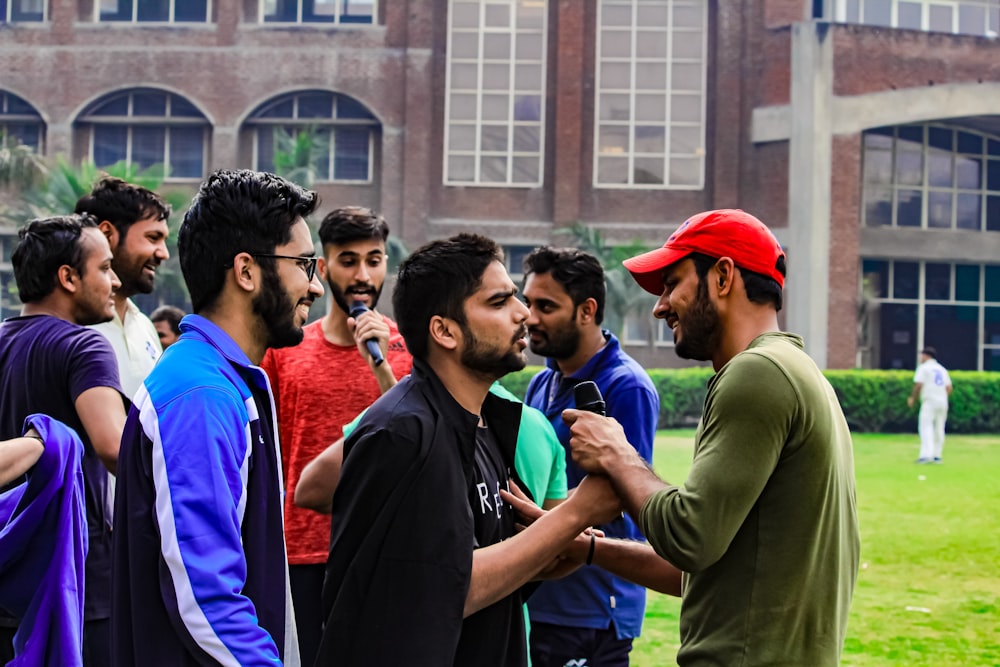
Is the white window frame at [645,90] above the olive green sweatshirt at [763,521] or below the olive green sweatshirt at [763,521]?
above

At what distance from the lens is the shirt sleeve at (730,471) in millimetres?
2549

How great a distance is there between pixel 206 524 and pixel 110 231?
2.77 m

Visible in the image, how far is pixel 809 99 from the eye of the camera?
30.7m

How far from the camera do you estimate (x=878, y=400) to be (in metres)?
26.6

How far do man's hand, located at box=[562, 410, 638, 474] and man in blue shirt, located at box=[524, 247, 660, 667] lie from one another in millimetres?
1432

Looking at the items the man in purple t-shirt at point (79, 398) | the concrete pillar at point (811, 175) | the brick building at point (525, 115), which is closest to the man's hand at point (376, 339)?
the man in purple t-shirt at point (79, 398)

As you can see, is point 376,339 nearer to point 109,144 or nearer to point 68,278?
point 68,278

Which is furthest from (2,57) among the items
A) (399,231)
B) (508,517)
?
(508,517)

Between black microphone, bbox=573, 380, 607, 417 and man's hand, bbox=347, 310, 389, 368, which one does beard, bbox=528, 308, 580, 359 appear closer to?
man's hand, bbox=347, 310, 389, 368

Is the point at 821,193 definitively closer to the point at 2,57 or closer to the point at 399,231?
the point at 399,231

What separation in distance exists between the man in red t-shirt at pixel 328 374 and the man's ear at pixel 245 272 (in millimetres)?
1564

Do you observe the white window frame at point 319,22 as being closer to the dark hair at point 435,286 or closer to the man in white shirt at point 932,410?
the man in white shirt at point 932,410

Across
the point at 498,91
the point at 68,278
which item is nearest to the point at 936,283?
the point at 498,91

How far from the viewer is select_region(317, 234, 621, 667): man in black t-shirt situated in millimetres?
2453
